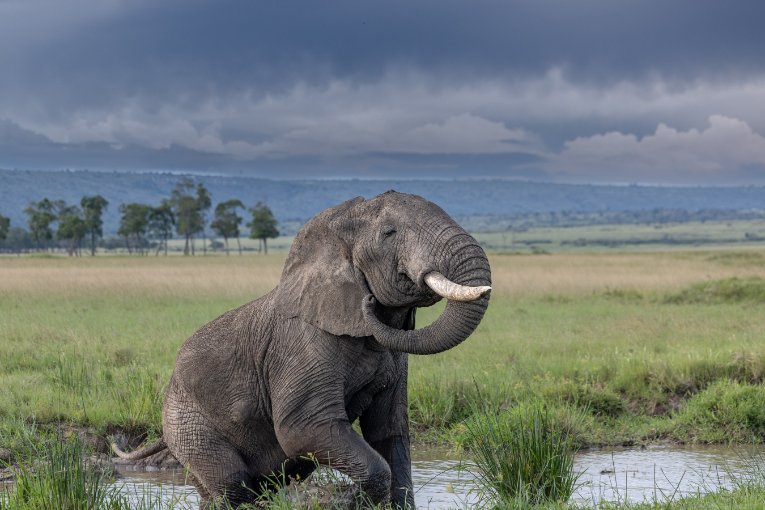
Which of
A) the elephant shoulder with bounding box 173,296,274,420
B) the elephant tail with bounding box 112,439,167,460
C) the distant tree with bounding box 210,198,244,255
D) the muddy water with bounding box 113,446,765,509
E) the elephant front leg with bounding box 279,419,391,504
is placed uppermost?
the elephant shoulder with bounding box 173,296,274,420

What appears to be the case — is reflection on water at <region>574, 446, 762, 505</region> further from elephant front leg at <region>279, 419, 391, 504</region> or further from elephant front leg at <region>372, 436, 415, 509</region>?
elephant front leg at <region>279, 419, 391, 504</region>

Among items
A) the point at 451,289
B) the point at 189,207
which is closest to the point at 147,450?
the point at 451,289

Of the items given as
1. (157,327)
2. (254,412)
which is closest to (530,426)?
(254,412)

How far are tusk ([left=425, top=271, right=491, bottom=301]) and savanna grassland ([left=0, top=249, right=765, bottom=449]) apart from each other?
1411 millimetres

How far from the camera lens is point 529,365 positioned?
14383 millimetres

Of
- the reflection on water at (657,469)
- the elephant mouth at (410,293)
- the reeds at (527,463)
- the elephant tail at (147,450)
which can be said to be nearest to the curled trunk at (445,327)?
the elephant mouth at (410,293)

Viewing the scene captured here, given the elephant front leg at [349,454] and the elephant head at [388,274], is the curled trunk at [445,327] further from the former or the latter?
the elephant front leg at [349,454]

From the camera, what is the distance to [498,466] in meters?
7.05

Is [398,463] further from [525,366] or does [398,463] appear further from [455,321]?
[525,366]

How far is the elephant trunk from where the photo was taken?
231 inches

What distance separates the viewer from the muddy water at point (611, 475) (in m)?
8.82

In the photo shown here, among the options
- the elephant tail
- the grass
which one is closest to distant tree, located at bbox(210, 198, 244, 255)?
the grass

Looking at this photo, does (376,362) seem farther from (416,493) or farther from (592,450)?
(592,450)

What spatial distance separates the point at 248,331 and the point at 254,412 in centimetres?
50
